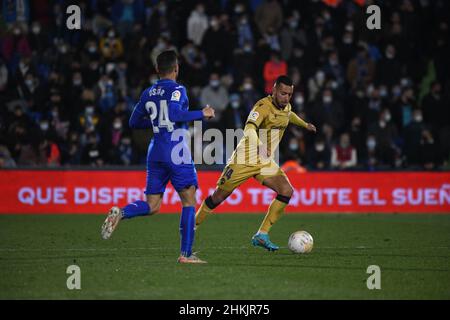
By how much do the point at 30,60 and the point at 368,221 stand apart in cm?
889

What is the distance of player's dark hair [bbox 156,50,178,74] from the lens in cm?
996

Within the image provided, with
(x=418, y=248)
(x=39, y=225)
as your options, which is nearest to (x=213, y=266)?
(x=418, y=248)

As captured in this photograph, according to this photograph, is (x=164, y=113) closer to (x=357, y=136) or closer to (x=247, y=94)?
(x=247, y=94)

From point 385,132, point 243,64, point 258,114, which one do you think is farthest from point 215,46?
point 258,114

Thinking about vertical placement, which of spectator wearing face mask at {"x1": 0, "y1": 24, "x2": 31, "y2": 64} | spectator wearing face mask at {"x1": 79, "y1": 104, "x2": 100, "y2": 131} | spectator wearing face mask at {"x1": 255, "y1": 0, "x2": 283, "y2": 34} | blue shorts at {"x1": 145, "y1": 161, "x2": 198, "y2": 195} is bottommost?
blue shorts at {"x1": 145, "y1": 161, "x2": 198, "y2": 195}

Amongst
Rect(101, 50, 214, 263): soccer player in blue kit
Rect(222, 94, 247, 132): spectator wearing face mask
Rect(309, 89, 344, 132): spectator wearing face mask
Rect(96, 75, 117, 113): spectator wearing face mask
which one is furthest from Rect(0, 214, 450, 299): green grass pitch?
Rect(96, 75, 117, 113): spectator wearing face mask

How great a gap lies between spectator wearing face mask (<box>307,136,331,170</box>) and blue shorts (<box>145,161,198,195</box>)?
1060 centimetres

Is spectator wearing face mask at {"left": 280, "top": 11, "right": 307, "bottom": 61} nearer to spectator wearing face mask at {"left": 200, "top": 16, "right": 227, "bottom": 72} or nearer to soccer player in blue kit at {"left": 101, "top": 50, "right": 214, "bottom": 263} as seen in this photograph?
spectator wearing face mask at {"left": 200, "top": 16, "right": 227, "bottom": 72}

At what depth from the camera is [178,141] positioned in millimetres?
10023

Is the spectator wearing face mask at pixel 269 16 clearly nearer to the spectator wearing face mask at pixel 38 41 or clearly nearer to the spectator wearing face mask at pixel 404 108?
the spectator wearing face mask at pixel 404 108

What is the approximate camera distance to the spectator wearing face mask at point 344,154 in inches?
810

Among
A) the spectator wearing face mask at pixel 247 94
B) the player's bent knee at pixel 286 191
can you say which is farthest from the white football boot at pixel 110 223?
the spectator wearing face mask at pixel 247 94

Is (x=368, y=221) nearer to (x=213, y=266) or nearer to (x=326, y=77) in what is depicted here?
(x=326, y=77)

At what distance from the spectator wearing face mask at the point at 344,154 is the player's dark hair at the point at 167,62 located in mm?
11015
